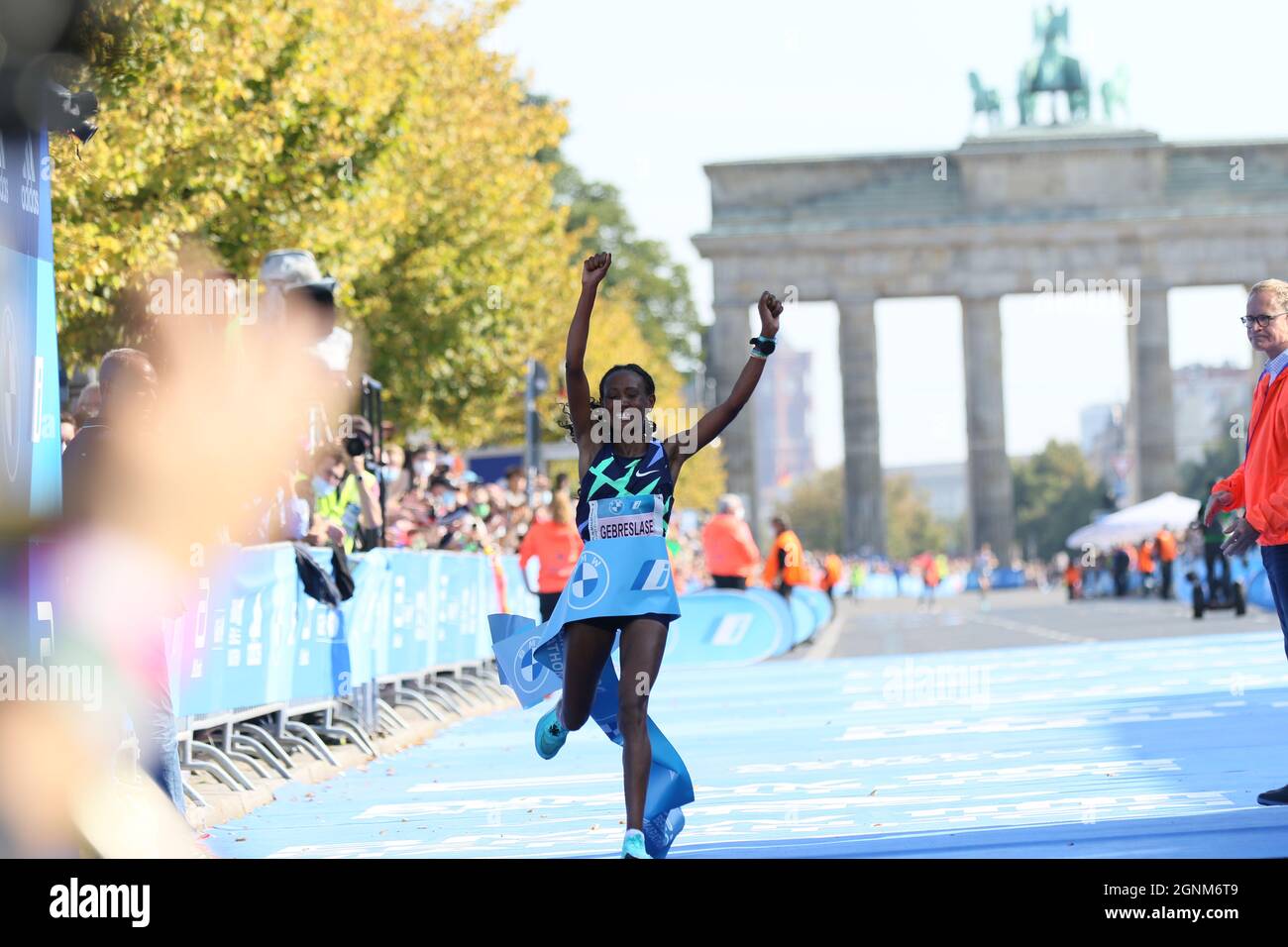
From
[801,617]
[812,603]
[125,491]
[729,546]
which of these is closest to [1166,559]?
[812,603]

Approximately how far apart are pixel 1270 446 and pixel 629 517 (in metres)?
3.03

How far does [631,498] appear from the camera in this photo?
319 inches

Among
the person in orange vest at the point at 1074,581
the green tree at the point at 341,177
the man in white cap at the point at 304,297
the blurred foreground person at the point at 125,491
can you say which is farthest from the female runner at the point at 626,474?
the person in orange vest at the point at 1074,581

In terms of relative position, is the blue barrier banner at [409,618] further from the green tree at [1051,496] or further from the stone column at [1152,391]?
the green tree at [1051,496]

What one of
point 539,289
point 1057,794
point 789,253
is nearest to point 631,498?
point 1057,794

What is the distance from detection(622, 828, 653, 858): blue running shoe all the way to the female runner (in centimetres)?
8

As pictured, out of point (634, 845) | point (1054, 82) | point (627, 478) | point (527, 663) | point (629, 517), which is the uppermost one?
point (1054, 82)

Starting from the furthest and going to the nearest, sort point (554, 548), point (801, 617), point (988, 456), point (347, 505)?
point (988, 456), point (801, 617), point (554, 548), point (347, 505)

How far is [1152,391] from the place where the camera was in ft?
301

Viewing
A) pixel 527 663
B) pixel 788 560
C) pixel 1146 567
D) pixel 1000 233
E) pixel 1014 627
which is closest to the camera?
pixel 527 663

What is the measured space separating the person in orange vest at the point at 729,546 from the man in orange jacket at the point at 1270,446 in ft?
57.6

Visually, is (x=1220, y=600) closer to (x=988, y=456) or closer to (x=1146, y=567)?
(x=1146, y=567)
